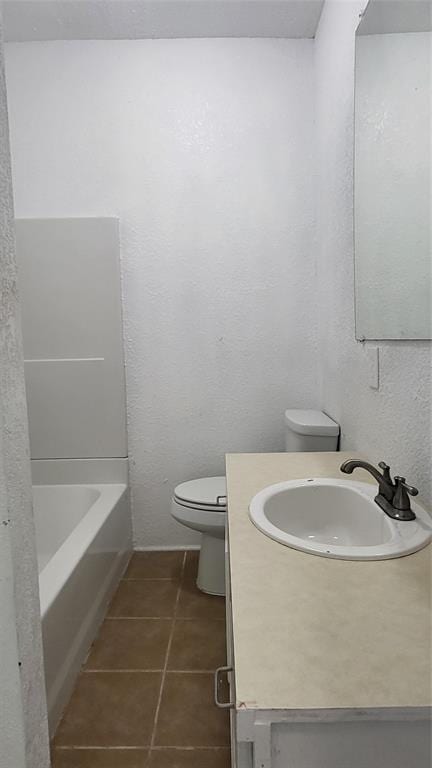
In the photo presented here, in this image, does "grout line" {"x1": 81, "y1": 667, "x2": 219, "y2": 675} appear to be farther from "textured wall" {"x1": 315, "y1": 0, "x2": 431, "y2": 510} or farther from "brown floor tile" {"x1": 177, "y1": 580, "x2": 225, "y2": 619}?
"textured wall" {"x1": 315, "y1": 0, "x2": 431, "y2": 510}

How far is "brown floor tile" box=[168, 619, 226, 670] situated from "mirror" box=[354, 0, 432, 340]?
Result: 4.19ft

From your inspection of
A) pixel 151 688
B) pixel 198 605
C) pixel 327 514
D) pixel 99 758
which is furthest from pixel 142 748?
pixel 327 514

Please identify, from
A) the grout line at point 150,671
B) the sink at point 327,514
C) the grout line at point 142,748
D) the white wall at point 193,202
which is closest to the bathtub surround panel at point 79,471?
the white wall at point 193,202

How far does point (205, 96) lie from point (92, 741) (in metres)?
2.66

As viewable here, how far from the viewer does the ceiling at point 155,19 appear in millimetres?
2262

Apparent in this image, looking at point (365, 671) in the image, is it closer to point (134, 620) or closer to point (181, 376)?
point (134, 620)

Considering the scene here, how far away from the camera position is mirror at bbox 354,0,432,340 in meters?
1.17

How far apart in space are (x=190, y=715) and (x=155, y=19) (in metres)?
2.78

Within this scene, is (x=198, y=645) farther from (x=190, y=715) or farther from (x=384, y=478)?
(x=384, y=478)

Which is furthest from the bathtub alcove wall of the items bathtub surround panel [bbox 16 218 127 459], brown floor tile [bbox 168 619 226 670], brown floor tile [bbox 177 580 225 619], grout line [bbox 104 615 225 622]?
brown floor tile [bbox 168 619 226 670]

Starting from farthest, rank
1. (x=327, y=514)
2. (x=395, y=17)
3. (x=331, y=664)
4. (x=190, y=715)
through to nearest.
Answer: (x=190, y=715) → (x=327, y=514) → (x=395, y=17) → (x=331, y=664)

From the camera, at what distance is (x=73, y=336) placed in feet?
8.65

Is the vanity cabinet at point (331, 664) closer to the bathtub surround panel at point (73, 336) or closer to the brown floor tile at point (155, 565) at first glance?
the brown floor tile at point (155, 565)

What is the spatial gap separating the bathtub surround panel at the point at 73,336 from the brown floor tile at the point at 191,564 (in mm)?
632
